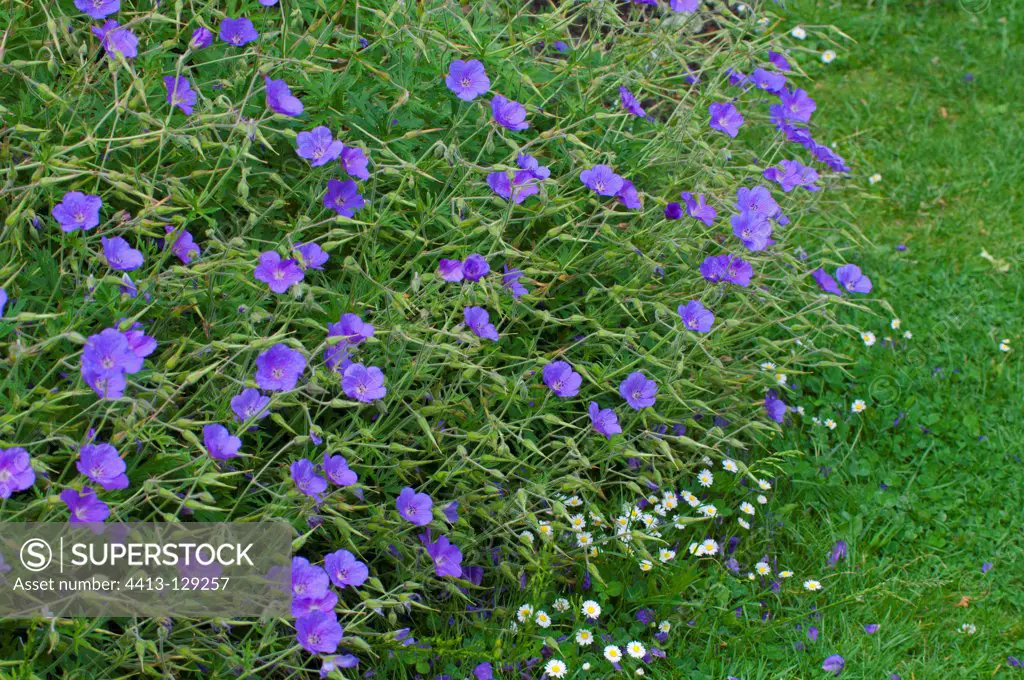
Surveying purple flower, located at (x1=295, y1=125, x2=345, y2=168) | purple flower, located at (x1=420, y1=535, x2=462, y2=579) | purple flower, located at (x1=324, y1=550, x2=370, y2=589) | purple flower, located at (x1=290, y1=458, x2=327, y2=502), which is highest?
purple flower, located at (x1=295, y1=125, x2=345, y2=168)

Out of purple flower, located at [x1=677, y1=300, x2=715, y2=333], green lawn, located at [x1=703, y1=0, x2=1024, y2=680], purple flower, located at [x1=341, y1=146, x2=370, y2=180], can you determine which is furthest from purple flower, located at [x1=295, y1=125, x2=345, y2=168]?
green lawn, located at [x1=703, y1=0, x2=1024, y2=680]

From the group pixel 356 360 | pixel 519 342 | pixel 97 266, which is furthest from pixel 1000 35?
pixel 97 266

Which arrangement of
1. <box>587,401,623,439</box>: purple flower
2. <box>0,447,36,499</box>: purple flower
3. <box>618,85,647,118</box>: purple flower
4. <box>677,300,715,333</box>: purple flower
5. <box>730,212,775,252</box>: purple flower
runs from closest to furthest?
<box>0,447,36,499</box>: purple flower → <box>587,401,623,439</box>: purple flower → <box>677,300,715,333</box>: purple flower → <box>730,212,775,252</box>: purple flower → <box>618,85,647,118</box>: purple flower

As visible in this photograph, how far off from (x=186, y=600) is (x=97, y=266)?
33.7 inches

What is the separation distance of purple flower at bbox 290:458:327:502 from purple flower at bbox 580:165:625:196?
1.15 metres

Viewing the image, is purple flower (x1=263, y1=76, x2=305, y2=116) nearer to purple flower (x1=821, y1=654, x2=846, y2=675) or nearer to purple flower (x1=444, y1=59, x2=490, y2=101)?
purple flower (x1=444, y1=59, x2=490, y2=101)

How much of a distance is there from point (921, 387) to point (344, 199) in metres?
2.05

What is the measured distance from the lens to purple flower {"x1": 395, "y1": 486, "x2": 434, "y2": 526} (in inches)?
90.9

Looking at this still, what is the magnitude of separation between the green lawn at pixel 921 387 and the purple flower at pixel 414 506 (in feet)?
2.87

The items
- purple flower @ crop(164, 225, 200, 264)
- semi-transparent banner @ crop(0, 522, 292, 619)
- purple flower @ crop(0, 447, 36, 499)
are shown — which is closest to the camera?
purple flower @ crop(0, 447, 36, 499)

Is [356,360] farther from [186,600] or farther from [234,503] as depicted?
[186,600]

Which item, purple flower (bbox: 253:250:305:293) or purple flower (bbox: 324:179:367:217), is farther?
purple flower (bbox: 324:179:367:217)

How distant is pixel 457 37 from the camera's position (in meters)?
3.06

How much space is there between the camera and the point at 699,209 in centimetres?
294
